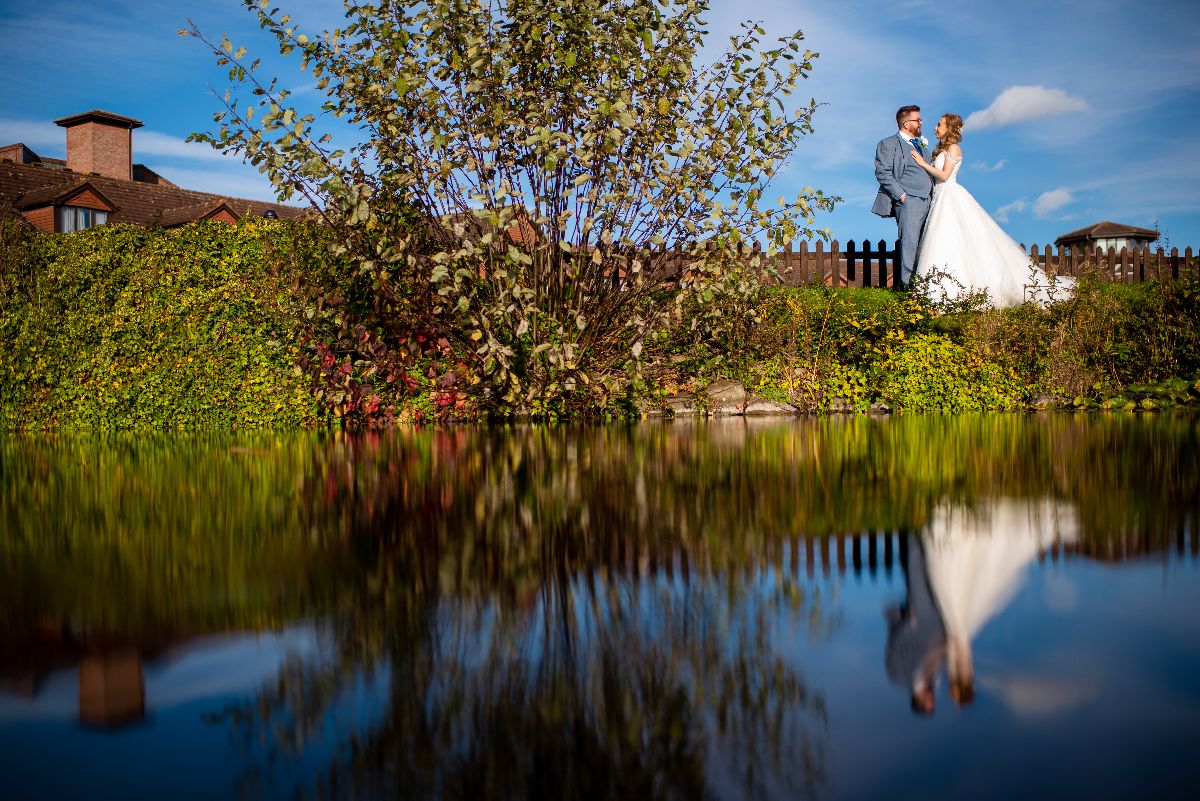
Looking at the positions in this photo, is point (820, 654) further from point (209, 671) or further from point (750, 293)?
point (750, 293)

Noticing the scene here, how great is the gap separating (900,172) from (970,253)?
181 centimetres

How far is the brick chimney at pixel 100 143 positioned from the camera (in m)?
40.2

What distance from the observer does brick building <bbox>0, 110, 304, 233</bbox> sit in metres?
34.4

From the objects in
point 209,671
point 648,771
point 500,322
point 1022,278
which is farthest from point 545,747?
point 1022,278

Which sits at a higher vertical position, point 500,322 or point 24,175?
point 24,175

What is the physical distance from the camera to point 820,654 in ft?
6.04

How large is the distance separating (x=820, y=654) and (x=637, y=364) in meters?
6.78

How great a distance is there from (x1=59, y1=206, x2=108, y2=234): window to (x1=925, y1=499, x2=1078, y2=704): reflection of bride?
123 ft

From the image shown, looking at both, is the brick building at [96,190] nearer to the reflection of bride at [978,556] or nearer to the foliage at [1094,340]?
the foliage at [1094,340]

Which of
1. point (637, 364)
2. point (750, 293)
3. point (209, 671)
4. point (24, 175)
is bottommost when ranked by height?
point (209, 671)

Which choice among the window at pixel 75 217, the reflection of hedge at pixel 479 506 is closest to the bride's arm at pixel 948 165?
the reflection of hedge at pixel 479 506

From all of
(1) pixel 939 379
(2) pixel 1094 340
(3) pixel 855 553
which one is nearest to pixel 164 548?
(3) pixel 855 553

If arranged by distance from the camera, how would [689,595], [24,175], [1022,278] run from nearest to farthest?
1. [689,595]
2. [1022,278]
3. [24,175]

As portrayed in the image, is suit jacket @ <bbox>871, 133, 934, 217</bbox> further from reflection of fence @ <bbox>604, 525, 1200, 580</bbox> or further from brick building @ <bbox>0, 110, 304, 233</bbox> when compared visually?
brick building @ <bbox>0, 110, 304, 233</bbox>
